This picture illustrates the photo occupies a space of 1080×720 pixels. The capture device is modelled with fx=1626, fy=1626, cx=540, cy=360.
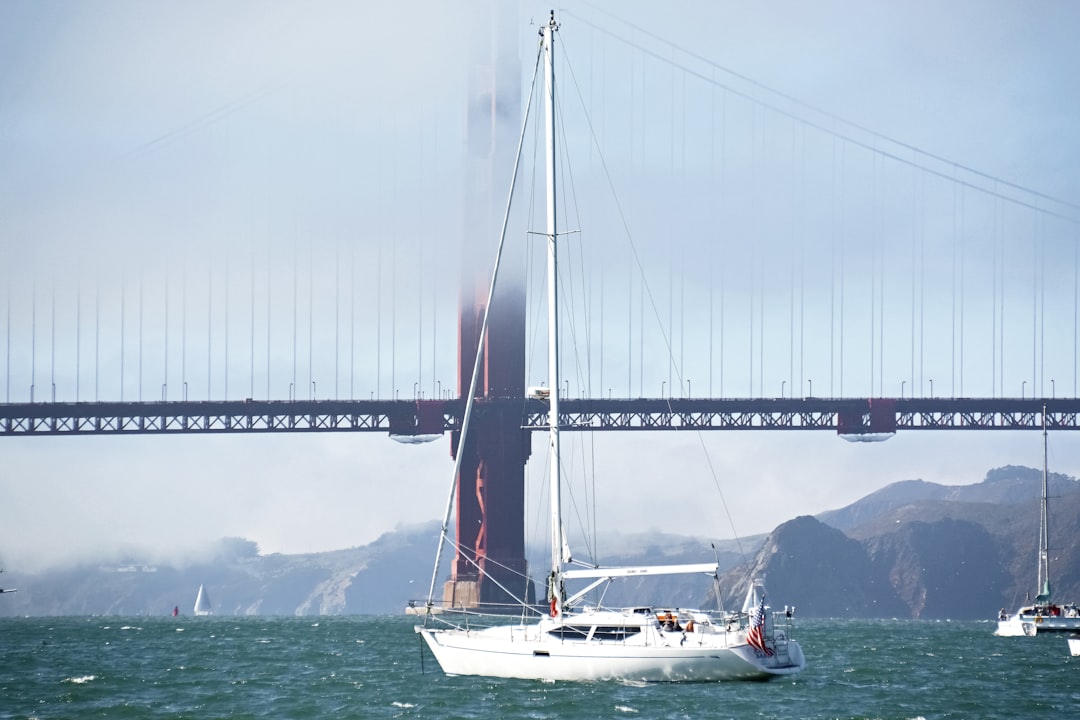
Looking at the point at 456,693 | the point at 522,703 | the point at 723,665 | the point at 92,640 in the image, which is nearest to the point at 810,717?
the point at 723,665

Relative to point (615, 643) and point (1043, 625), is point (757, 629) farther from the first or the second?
point (1043, 625)

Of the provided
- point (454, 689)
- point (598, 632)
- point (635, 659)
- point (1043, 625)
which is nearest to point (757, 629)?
point (635, 659)

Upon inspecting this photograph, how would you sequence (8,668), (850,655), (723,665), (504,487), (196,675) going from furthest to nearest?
(504,487), (850,655), (8,668), (196,675), (723,665)

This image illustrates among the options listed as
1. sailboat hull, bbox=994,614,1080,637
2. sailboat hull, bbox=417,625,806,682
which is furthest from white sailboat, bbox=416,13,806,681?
sailboat hull, bbox=994,614,1080,637

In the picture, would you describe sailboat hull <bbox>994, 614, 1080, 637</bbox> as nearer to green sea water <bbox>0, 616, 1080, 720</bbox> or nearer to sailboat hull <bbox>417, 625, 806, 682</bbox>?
green sea water <bbox>0, 616, 1080, 720</bbox>

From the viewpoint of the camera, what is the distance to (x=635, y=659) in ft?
114

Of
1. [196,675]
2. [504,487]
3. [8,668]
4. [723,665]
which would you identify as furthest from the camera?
[504,487]

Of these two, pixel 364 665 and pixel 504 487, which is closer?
pixel 364 665

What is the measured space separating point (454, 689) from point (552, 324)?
8809 millimetres

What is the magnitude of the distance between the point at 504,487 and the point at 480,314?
1104cm

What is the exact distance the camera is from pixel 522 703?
110 feet

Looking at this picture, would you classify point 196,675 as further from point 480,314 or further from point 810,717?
point 480,314

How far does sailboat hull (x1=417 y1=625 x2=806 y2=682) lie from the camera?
34.7 metres

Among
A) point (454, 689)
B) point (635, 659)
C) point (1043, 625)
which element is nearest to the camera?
point (635, 659)
